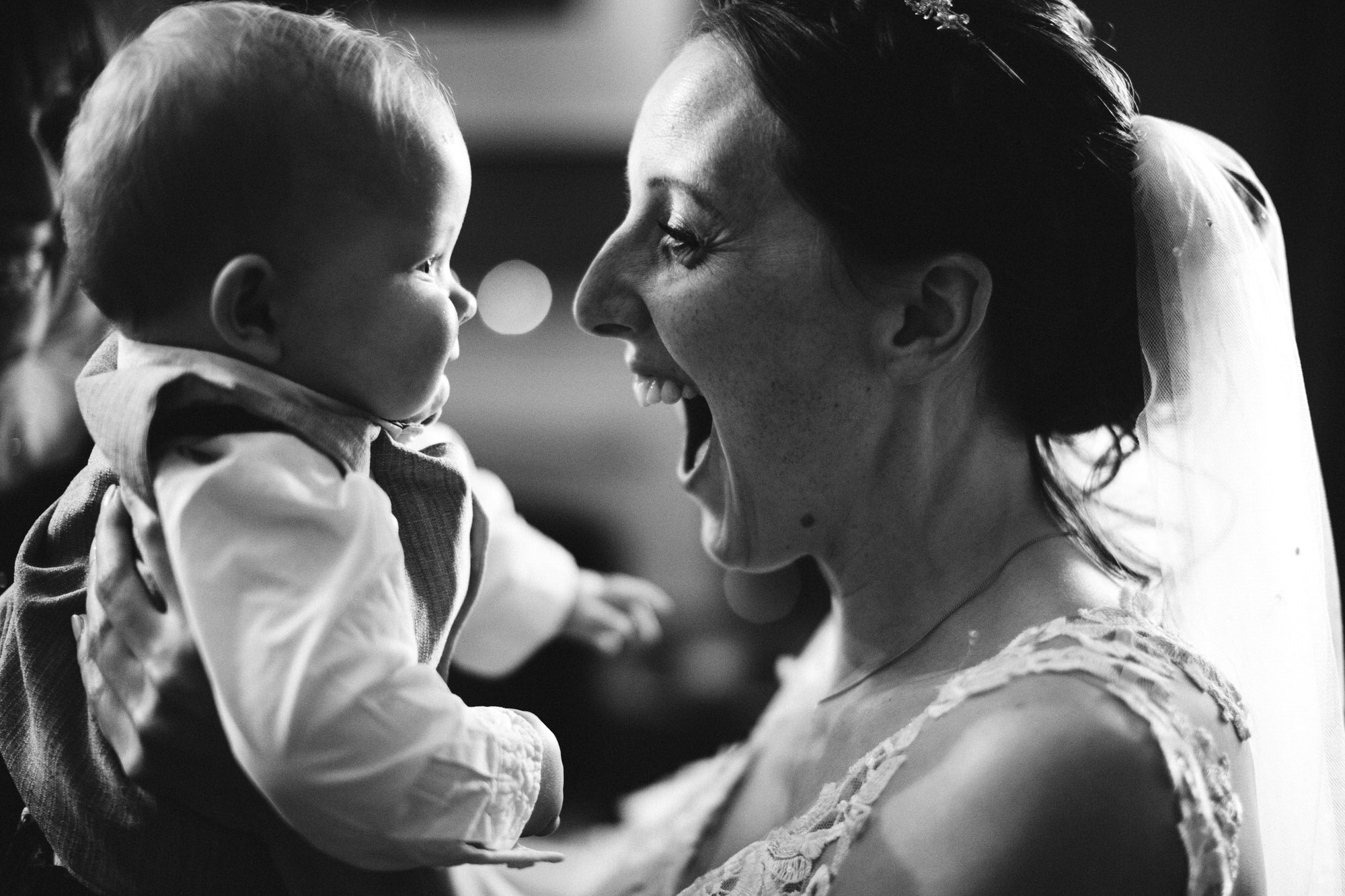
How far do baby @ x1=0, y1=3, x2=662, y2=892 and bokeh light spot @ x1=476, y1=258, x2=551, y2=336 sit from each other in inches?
63.8

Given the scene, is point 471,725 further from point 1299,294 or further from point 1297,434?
point 1299,294

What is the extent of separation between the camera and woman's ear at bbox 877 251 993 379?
103 centimetres

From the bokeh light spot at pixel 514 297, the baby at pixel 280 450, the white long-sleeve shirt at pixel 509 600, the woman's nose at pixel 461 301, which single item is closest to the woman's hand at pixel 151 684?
the baby at pixel 280 450

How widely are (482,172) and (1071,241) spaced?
1621 millimetres

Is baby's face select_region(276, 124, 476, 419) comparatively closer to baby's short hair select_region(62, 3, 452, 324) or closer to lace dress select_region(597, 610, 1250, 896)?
baby's short hair select_region(62, 3, 452, 324)

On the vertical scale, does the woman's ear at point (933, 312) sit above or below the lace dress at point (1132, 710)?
above

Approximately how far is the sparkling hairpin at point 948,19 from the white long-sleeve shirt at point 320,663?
69 centimetres

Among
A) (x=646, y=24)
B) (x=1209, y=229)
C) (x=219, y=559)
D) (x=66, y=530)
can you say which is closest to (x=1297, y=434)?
(x=1209, y=229)

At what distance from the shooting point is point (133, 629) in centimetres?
78

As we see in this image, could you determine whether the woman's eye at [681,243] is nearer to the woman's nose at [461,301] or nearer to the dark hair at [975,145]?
the dark hair at [975,145]

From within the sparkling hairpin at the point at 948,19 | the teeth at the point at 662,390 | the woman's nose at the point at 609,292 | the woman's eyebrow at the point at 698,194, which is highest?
the sparkling hairpin at the point at 948,19

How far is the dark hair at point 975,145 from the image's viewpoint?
99 cm

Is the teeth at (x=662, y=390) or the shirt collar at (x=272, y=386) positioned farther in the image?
the teeth at (x=662, y=390)

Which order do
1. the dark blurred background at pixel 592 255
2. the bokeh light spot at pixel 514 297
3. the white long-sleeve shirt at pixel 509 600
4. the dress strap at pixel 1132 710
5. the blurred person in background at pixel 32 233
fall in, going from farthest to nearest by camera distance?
1. the bokeh light spot at pixel 514 297
2. the dark blurred background at pixel 592 255
3. the white long-sleeve shirt at pixel 509 600
4. the blurred person in background at pixel 32 233
5. the dress strap at pixel 1132 710
